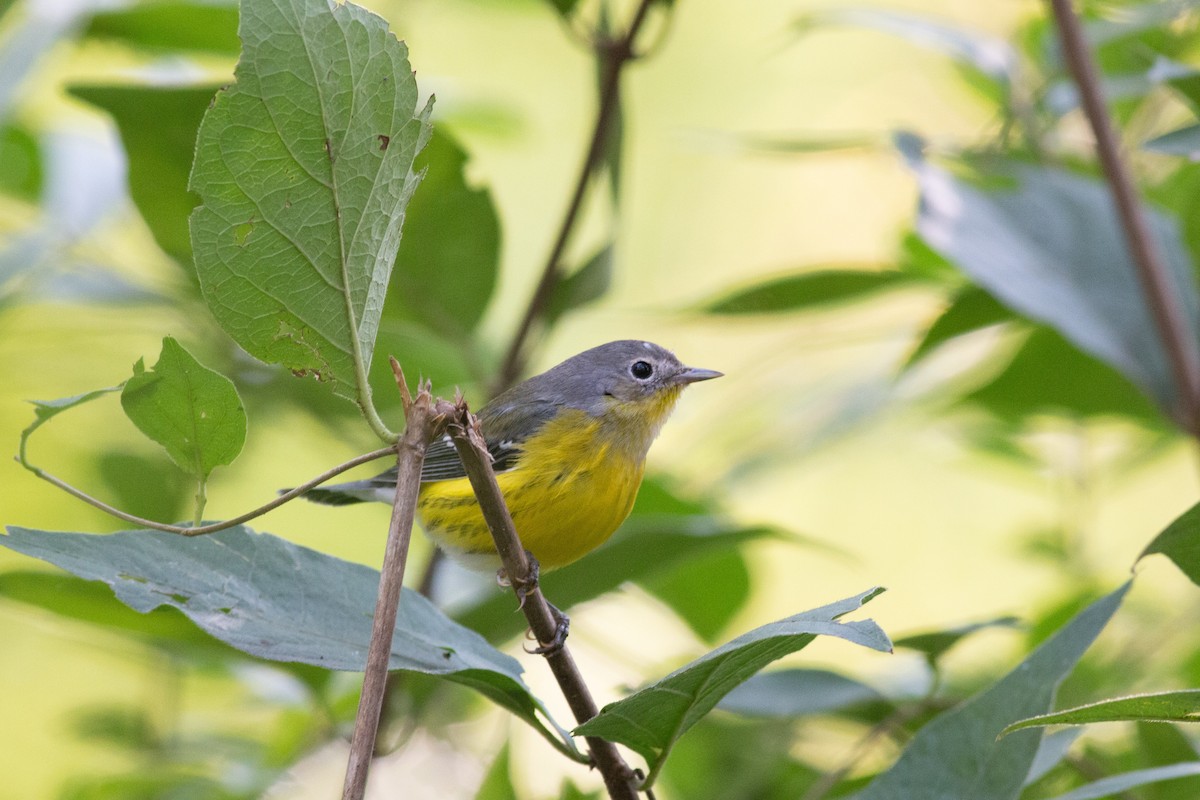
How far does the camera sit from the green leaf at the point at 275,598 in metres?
1.24

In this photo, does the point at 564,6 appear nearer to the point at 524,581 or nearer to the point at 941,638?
the point at 941,638

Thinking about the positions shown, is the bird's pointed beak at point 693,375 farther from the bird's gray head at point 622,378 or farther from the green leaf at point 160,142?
the green leaf at point 160,142

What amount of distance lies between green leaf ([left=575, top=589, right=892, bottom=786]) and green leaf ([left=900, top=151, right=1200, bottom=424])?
3.31 feet

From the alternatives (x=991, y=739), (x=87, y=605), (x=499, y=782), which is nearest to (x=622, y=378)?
(x=499, y=782)

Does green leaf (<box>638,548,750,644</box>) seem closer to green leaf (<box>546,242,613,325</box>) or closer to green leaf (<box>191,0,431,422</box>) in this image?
green leaf (<box>546,242,613,325</box>)

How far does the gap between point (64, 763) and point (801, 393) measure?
2735 mm

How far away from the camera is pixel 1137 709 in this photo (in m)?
1.10

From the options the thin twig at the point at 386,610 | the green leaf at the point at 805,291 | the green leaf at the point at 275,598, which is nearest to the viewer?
the thin twig at the point at 386,610

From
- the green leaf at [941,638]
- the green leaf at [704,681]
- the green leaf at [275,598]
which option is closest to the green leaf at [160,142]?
the green leaf at [275,598]

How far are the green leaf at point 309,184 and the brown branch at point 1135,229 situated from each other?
137 cm

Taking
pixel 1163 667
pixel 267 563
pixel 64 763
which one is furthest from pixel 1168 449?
pixel 64 763

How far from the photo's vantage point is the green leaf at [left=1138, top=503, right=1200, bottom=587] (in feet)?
4.33

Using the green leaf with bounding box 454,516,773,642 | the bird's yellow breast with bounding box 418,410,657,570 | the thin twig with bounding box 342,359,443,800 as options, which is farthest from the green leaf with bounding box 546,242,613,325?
the thin twig with bounding box 342,359,443,800

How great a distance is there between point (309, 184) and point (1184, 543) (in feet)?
3.23
